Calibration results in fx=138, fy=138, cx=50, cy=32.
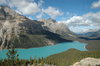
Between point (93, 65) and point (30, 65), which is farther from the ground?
point (93, 65)

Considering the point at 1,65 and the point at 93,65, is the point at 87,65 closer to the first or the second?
the point at 93,65

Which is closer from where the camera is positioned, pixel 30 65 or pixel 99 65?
pixel 99 65

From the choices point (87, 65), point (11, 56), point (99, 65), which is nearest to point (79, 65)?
point (87, 65)

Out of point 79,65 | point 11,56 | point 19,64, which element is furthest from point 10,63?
point 79,65

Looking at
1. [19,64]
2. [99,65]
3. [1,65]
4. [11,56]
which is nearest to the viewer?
[99,65]

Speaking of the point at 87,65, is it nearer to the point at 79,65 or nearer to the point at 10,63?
the point at 79,65

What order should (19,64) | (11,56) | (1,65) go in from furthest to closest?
(19,64)
(1,65)
(11,56)

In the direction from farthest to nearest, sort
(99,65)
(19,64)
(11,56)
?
(19,64) → (11,56) → (99,65)

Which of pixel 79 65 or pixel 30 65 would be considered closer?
pixel 79 65
